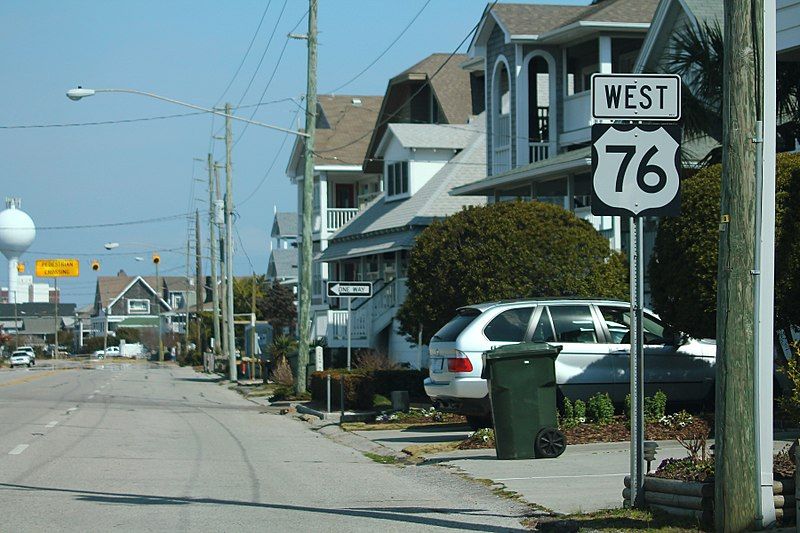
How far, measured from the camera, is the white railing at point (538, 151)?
109ft

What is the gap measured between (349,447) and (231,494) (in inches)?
244

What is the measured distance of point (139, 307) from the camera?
143 m

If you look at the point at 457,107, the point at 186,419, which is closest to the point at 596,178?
the point at 186,419

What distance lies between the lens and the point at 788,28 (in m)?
19.8

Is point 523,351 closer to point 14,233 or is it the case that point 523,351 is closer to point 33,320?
point 14,233

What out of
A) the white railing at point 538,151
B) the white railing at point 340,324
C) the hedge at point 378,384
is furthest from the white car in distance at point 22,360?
the hedge at point 378,384

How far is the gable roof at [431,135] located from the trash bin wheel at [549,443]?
93.0 feet

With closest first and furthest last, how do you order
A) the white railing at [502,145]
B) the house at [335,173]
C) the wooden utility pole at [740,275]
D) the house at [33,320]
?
1. the wooden utility pole at [740,275]
2. the white railing at [502,145]
3. the house at [335,173]
4. the house at [33,320]

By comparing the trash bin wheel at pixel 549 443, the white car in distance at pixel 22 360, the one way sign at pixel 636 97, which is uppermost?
the one way sign at pixel 636 97

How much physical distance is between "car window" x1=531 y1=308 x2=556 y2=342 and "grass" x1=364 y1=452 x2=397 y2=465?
8.43 ft

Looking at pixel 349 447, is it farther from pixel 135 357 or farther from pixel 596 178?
pixel 135 357

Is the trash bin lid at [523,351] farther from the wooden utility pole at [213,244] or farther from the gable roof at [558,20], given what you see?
the wooden utility pole at [213,244]

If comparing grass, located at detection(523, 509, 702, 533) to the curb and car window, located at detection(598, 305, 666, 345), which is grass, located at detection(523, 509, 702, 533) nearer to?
car window, located at detection(598, 305, 666, 345)

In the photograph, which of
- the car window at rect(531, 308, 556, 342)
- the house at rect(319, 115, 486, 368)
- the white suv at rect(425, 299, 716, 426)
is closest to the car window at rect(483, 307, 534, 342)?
the white suv at rect(425, 299, 716, 426)
